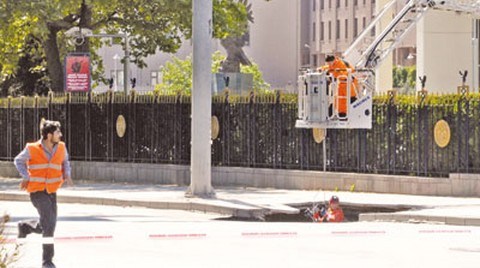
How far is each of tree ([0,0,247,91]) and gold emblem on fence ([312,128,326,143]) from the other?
1023 cm

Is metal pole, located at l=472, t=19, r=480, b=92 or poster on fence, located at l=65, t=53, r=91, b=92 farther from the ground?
metal pole, located at l=472, t=19, r=480, b=92

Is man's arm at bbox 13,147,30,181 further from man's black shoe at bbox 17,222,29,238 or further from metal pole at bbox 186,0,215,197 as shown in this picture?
metal pole at bbox 186,0,215,197

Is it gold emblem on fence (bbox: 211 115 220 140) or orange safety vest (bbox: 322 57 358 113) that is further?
gold emblem on fence (bbox: 211 115 220 140)

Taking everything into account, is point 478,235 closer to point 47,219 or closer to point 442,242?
point 442,242

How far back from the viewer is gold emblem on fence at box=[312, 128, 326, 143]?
3066cm

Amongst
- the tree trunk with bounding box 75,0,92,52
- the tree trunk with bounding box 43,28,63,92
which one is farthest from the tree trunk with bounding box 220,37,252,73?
the tree trunk with bounding box 75,0,92,52

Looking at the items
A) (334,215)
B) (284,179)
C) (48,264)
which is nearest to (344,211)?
(334,215)

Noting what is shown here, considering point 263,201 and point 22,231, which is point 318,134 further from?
point 22,231

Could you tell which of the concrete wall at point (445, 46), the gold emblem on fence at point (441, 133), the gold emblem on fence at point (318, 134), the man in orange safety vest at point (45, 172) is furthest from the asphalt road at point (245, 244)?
the concrete wall at point (445, 46)

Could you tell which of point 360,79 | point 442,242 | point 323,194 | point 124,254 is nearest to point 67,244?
point 124,254

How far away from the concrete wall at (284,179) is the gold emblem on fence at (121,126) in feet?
2.75

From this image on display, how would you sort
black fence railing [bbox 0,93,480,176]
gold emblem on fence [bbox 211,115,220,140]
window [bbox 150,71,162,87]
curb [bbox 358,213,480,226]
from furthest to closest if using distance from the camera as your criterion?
window [bbox 150,71,162,87] < gold emblem on fence [bbox 211,115,220,140] < black fence railing [bbox 0,93,480,176] < curb [bbox 358,213,480,226]

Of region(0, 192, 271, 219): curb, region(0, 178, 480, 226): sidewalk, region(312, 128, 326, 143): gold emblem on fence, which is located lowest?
region(0, 192, 271, 219): curb

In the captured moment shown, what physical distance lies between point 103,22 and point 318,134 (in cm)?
1422
